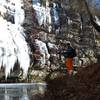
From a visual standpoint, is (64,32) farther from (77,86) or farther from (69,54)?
(77,86)

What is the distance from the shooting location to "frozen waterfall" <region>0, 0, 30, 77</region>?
1135 centimetres

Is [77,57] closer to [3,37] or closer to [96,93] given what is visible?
[3,37]

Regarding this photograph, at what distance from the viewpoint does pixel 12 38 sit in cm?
1159

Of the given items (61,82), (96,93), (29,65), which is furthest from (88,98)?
(29,65)

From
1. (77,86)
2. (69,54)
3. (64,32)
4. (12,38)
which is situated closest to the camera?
(77,86)

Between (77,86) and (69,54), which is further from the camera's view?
(69,54)

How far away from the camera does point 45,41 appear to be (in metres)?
11.8

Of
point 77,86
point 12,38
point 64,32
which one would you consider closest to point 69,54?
point 64,32

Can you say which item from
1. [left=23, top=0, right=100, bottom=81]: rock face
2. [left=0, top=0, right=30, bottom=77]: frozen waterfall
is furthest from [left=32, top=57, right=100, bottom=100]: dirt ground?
[left=23, top=0, right=100, bottom=81]: rock face

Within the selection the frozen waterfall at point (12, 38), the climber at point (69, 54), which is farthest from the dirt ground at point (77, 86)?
the frozen waterfall at point (12, 38)

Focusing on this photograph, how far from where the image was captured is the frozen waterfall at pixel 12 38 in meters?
11.4

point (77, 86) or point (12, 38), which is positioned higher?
point (12, 38)

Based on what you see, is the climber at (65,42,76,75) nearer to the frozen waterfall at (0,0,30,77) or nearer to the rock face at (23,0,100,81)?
the rock face at (23,0,100,81)

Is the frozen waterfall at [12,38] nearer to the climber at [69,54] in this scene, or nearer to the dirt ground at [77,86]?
the climber at [69,54]
